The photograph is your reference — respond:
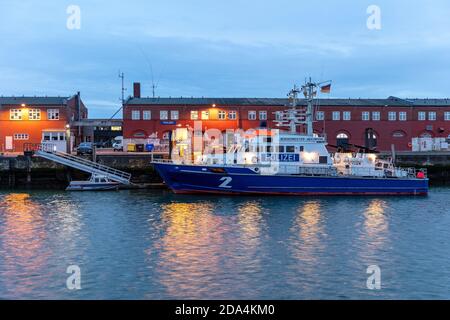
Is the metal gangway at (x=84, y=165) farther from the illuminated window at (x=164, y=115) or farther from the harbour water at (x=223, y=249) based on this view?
the illuminated window at (x=164, y=115)

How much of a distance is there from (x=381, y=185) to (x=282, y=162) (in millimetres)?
7838

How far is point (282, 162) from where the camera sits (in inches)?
1548

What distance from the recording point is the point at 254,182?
127 ft

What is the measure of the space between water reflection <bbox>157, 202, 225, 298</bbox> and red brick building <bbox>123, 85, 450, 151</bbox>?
1356 inches

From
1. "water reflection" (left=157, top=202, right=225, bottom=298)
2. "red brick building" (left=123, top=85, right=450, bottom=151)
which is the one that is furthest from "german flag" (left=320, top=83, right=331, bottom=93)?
"red brick building" (left=123, top=85, right=450, bottom=151)

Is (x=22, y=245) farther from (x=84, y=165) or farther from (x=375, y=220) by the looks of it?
(x=84, y=165)

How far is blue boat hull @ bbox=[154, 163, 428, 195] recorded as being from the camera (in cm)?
3844

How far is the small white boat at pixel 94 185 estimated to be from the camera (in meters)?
43.5
